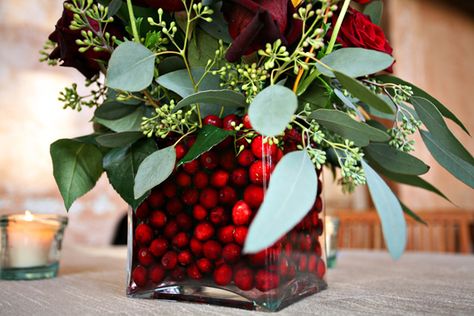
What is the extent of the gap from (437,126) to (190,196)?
0.83 ft

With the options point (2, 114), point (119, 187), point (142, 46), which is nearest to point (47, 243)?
point (119, 187)

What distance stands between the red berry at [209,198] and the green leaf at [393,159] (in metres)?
0.19

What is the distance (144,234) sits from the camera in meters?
0.46

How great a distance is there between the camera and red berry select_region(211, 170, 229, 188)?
1.39 ft

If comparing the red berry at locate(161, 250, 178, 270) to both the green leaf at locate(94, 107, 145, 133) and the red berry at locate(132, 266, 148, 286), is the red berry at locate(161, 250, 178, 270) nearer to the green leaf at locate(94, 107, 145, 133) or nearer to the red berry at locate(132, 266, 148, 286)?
the red berry at locate(132, 266, 148, 286)

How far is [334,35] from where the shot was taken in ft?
1.37

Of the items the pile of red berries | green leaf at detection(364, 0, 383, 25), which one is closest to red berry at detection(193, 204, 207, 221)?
the pile of red berries

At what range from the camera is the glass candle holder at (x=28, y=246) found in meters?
0.62

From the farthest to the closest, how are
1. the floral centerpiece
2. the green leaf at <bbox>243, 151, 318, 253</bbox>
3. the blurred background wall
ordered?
1. the blurred background wall
2. the floral centerpiece
3. the green leaf at <bbox>243, 151, 318, 253</bbox>

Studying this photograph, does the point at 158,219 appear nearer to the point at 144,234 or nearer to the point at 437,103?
the point at 144,234

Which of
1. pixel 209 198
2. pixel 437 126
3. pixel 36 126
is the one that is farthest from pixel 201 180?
pixel 36 126

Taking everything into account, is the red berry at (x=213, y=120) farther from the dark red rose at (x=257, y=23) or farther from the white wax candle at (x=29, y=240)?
the white wax candle at (x=29, y=240)

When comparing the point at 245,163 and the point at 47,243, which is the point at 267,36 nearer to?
the point at 245,163

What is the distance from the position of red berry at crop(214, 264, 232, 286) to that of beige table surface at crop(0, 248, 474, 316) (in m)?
0.02
